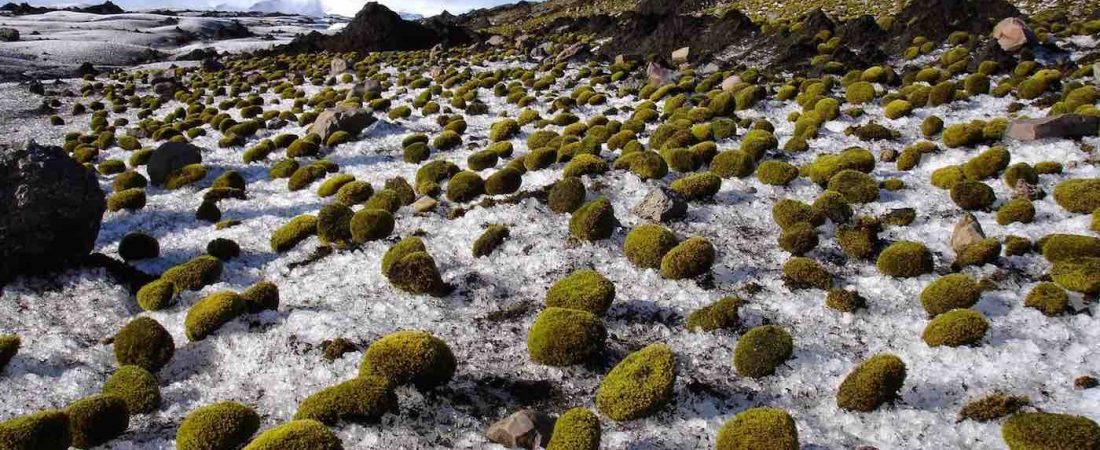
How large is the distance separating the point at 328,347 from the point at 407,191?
7.93 meters

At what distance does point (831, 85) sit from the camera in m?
25.4

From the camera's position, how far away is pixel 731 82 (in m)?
28.1

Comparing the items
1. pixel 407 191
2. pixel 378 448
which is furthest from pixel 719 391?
pixel 407 191

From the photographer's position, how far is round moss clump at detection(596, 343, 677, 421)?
881 cm

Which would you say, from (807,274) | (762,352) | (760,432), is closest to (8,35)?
(807,274)

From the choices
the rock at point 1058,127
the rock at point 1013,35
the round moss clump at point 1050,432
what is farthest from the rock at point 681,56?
the round moss clump at point 1050,432

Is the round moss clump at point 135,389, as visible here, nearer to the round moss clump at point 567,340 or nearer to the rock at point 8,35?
the round moss clump at point 567,340

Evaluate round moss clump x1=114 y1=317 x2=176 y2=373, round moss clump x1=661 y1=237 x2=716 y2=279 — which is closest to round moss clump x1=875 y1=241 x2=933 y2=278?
round moss clump x1=661 y1=237 x2=716 y2=279

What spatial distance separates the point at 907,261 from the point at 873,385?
14.4ft

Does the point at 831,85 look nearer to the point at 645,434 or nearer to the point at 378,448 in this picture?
the point at 645,434

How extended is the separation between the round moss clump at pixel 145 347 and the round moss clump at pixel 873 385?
38.3ft

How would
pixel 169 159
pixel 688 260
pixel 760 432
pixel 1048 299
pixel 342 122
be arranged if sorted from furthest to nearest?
pixel 342 122, pixel 169 159, pixel 688 260, pixel 1048 299, pixel 760 432

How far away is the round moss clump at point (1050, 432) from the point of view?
7.22 meters

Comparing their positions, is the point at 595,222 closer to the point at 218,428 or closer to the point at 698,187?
the point at 698,187
